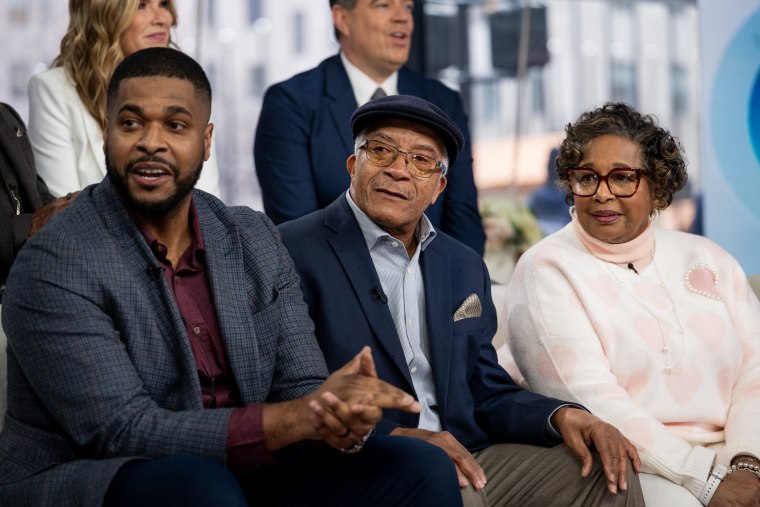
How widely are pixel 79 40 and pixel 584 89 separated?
3.13 meters

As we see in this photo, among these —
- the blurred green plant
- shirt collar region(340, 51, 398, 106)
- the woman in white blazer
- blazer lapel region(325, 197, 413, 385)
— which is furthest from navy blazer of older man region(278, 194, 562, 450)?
the blurred green plant

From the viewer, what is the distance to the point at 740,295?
11.1 ft

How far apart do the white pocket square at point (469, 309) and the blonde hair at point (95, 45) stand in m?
1.38

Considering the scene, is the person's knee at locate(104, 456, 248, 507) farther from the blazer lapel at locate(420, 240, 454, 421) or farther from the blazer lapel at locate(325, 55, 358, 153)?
the blazer lapel at locate(325, 55, 358, 153)

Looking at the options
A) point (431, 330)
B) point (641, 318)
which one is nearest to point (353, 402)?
point (431, 330)

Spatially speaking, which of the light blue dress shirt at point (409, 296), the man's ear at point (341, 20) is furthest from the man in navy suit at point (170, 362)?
the man's ear at point (341, 20)

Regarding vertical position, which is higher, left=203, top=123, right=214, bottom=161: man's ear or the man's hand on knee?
left=203, top=123, right=214, bottom=161: man's ear

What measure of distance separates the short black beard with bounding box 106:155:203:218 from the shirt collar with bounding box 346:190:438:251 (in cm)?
65

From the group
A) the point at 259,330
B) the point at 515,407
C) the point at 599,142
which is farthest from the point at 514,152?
the point at 259,330

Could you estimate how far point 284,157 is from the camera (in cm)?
411

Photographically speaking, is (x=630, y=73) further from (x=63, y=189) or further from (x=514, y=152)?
(x=63, y=189)

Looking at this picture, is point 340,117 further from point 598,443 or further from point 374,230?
point 598,443

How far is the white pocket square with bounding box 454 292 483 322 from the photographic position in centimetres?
309

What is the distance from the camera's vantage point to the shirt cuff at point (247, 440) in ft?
7.58
